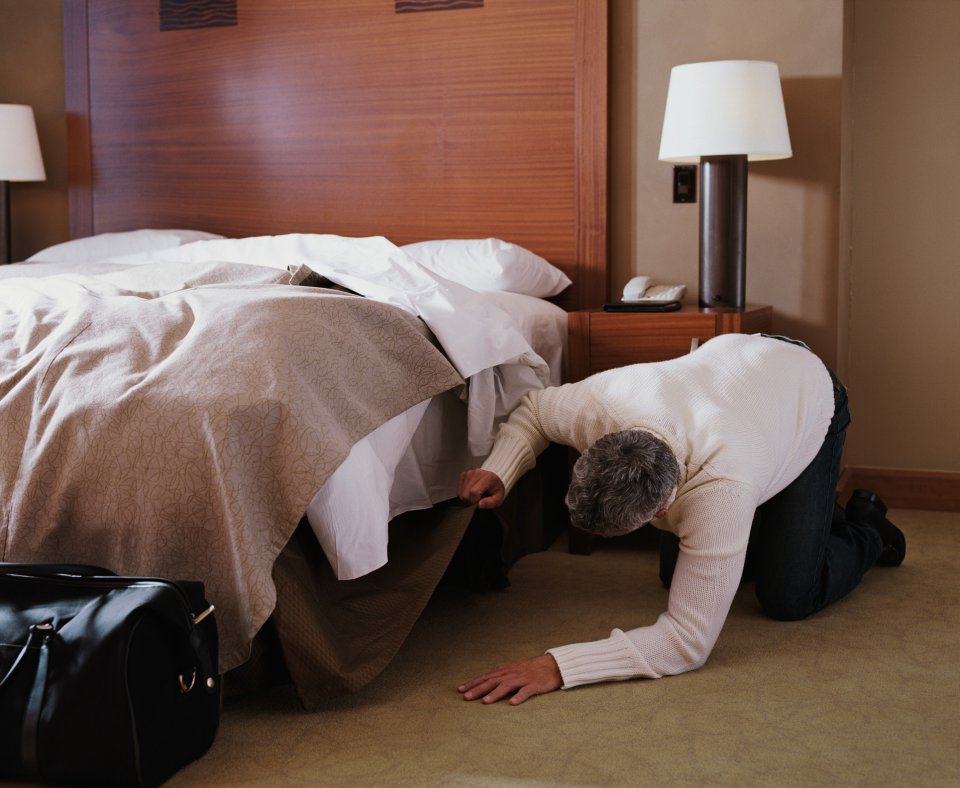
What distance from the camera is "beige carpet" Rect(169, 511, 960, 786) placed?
1.53m

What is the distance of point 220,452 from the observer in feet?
5.26

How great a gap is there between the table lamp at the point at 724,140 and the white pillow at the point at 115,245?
163cm

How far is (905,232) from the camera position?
10.6 ft

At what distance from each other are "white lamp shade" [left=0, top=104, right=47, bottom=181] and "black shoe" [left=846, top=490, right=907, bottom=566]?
9.88 feet

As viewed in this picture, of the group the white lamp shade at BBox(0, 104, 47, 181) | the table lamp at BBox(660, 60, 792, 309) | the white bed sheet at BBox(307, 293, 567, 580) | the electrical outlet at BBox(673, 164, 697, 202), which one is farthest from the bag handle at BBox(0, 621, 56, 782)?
the white lamp shade at BBox(0, 104, 47, 181)

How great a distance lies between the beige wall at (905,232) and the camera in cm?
317

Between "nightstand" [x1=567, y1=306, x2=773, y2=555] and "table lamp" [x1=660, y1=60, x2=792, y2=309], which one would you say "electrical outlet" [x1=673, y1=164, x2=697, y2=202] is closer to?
"table lamp" [x1=660, y1=60, x2=792, y2=309]

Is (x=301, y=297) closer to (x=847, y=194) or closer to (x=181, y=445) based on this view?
(x=181, y=445)

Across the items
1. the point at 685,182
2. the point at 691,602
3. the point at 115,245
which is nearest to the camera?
the point at 691,602

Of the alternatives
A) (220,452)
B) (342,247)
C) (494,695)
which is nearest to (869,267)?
(342,247)

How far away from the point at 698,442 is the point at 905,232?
1817 millimetres

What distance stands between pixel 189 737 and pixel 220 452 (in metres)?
0.41

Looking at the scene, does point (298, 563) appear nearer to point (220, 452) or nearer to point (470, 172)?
point (220, 452)

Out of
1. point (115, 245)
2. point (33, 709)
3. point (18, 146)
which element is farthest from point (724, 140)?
point (18, 146)
